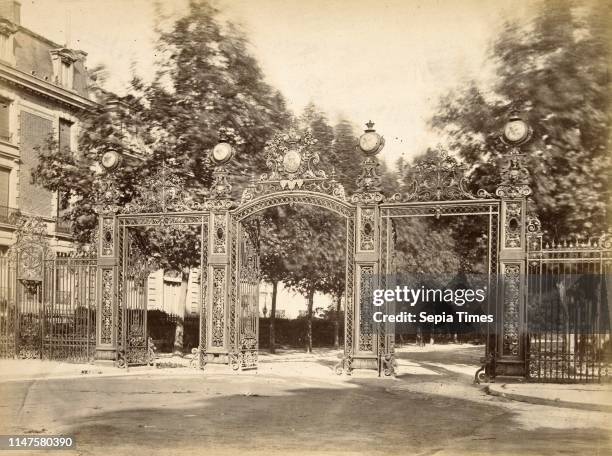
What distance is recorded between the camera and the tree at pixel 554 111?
12.0m

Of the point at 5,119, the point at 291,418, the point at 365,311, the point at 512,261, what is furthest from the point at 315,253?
the point at 291,418

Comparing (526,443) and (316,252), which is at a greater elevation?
(316,252)

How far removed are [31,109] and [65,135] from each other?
7.20 ft

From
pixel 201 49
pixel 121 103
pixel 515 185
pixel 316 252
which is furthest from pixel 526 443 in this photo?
pixel 316 252

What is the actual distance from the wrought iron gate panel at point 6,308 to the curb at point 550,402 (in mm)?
9339

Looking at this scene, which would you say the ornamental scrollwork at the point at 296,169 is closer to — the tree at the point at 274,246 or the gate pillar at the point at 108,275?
the gate pillar at the point at 108,275

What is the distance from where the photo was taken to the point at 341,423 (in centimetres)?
1011

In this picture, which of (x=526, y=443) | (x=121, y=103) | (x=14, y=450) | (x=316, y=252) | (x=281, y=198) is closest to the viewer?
(x=526, y=443)

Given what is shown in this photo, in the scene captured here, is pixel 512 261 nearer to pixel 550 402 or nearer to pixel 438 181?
pixel 438 181

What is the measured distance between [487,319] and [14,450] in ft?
22.4

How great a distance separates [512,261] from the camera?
12.5m

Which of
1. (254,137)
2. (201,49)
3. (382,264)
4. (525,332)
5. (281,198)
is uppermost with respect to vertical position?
(201,49)

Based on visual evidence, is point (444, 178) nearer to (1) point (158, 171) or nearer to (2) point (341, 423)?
(2) point (341, 423)

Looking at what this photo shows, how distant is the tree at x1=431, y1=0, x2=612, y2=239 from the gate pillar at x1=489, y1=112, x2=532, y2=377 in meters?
1.32
